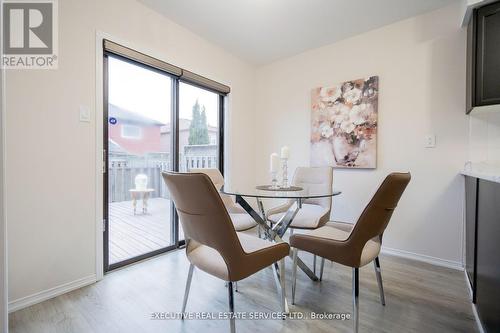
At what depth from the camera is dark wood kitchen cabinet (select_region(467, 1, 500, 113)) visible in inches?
70.2

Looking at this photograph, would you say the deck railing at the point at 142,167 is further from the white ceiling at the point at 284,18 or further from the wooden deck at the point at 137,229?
the white ceiling at the point at 284,18

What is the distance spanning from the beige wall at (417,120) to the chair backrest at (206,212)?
2164 mm

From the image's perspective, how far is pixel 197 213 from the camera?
3.82ft

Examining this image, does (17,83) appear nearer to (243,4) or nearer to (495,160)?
(243,4)

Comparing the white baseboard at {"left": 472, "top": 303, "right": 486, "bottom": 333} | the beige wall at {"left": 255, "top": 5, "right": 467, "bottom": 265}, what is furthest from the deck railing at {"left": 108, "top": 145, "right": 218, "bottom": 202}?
the white baseboard at {"left": 472, "top": 303, "right": 486, "bottom": 333}

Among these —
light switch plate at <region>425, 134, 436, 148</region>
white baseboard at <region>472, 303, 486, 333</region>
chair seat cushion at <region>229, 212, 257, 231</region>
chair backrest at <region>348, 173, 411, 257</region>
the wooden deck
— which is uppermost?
light switch plate at <region>425, 134, 436, 148</region>

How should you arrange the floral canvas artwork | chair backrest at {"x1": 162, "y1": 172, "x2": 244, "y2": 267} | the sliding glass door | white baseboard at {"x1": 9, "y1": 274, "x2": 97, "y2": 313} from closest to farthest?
chair backrest at {"x1": 162, "y1": 172, "x2": 244, "y2": 267}, white baseboard at {"x1": 9, "y1": 274, "x2": 97, "y2": 313}, the sliding glass door, the floral canvas artwork

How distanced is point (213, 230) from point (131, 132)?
1.76m

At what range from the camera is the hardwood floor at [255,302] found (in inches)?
56.0

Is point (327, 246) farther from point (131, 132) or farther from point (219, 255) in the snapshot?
point (131, 132)

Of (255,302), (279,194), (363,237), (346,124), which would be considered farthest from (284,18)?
Answer: (255,302)

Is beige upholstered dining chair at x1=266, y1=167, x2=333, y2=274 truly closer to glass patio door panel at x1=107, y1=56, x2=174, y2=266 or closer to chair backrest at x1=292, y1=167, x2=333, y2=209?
chair backrest at x1=292, y1=167, x2=333, y2=209

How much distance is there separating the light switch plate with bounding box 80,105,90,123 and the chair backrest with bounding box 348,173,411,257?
6.94ft

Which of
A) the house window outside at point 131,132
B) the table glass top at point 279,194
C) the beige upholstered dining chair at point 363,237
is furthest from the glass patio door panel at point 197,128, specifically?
the beige upholstered dining chair at point 363,237
